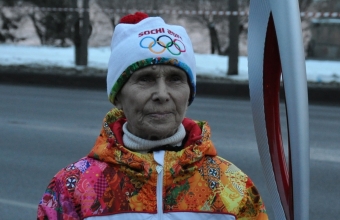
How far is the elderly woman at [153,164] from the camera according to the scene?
1865 millimetres

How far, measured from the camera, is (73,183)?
190 cm

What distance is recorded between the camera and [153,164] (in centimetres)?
188

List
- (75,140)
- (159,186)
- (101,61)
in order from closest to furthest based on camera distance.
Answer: (159,186) → (75,140) → (101,61)

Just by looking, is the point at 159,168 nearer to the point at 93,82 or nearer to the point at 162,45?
the point at 162,45

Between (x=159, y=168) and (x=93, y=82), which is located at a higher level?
(x=159, y=168)

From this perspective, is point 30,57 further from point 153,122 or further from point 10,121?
point 153,122

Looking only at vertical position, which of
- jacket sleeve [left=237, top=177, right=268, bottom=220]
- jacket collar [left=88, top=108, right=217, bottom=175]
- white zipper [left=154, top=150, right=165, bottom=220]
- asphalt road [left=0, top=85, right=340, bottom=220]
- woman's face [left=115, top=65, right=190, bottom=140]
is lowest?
asphalt road [left=0, top=85, right=340, bottom=220]

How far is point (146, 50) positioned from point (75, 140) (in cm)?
630

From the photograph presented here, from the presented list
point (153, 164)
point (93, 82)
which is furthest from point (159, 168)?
point (93, 82)

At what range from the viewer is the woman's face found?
1.91m

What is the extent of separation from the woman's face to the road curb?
10894mm

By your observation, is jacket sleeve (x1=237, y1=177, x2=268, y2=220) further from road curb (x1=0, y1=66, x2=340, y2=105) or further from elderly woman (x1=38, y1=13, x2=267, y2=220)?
road curb (x1=0, y1=66, x2=340, y2=105)

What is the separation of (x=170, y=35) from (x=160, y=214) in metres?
0.51

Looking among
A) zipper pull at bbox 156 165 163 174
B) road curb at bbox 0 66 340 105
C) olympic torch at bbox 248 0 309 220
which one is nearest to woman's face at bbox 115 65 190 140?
zipper pull at bbox 156 165 163 174
